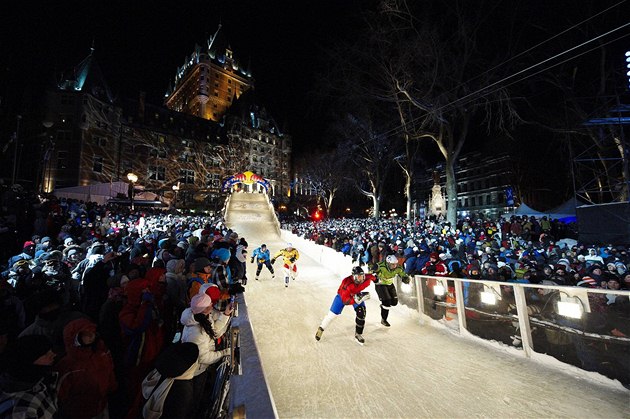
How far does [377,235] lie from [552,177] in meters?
37.5

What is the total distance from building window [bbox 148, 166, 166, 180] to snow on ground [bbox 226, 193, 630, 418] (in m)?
47.2

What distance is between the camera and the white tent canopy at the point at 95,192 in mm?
25250

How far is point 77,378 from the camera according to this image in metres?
2.72

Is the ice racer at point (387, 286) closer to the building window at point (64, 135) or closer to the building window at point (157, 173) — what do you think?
the building window at point (64, 135)

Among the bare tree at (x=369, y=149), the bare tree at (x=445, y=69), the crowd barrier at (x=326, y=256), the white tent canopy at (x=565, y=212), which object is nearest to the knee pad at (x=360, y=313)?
the crowd barrier at (x=326, y=256)

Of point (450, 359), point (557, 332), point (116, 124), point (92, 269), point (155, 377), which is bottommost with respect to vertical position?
point (450, 359)

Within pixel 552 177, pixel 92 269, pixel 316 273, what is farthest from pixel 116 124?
pixel 552 177

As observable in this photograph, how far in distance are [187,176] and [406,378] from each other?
54.2 m

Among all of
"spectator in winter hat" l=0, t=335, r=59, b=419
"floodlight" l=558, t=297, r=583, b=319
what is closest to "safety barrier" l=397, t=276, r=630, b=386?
"floodlight" l=558, t=297, r=583, b=319

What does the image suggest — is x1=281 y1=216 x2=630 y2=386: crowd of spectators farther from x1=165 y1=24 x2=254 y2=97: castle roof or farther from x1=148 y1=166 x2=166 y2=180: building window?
x1=165 y1=24 x2=254 y2=97: castle roof

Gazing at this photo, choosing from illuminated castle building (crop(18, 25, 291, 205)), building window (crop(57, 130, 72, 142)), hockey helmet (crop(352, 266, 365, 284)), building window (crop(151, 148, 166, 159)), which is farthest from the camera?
building window (crop(151, 148, 166, 159))

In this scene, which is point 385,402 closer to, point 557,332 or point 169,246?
point 557,332

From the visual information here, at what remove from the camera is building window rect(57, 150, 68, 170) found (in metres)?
36.1

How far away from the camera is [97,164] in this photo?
39.6 metres
